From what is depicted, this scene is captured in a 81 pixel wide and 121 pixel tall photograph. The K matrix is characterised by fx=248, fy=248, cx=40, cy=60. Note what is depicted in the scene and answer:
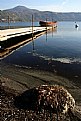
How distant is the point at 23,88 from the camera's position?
17.7 m

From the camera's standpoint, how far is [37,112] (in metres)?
12.7

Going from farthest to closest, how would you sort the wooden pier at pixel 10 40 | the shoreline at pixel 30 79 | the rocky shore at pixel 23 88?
1. the wooden pier at pixel 10 40
2. the shoreline at pixel 30 79
3. the rocky shore at pixel 23 88

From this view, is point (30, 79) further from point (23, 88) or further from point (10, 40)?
point (10, 40)

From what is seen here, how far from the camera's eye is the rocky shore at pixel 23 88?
12391mm

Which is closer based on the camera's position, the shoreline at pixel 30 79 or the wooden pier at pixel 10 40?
the shoreline at pixel 30 79

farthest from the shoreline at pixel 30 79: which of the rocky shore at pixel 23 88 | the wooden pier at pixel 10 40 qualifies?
the wooden pier at pixel 10 40

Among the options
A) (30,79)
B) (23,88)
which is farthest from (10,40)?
(23,88)

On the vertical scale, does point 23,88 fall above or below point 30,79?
above

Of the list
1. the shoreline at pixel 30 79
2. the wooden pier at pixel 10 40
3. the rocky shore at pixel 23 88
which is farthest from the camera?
the wooden pier at pixel 10 40

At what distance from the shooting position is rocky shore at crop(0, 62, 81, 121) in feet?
40.7

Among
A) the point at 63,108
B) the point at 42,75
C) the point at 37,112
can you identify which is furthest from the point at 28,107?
the point at 42,75

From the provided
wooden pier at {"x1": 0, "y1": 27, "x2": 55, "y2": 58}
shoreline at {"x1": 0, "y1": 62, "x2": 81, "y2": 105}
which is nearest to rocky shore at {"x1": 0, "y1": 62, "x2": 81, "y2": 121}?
shoreline at {"x1": 0, "y1": 62, "x2": 81, "y2": 105}

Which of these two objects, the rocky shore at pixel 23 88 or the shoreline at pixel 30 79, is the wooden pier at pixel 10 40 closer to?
the rocky shore at pixel 23 88

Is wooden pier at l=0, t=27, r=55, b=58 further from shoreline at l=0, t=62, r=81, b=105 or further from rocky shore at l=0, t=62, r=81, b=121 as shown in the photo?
shoreline at l=0, t=62, r=81, b=105
